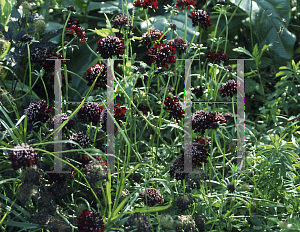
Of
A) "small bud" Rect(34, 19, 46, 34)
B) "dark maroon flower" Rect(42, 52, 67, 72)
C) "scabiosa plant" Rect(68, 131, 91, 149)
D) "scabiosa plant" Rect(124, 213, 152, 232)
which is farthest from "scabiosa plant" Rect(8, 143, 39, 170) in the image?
"small bud" Rect(34, 19, 46, 34)

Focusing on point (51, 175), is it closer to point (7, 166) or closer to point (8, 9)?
point (7, 166)

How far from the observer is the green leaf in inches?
74.5

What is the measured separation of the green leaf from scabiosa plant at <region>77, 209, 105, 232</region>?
153 centimetres

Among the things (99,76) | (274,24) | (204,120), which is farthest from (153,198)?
(274,24)

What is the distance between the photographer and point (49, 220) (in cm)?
87

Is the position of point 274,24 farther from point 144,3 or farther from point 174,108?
point 174,108

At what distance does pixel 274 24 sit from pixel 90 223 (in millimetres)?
1695

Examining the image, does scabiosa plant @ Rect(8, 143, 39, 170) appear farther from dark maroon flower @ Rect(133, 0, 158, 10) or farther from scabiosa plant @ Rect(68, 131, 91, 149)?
dark maroon flower @ Rect(133, 0, 158, 10)

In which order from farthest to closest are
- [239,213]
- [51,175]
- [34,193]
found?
[239,213], [51,175], [34,193]

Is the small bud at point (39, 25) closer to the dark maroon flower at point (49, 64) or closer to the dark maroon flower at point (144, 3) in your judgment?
the dark maroon flower at point (49, 64)

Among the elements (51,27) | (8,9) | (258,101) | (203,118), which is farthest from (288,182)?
(51,27)

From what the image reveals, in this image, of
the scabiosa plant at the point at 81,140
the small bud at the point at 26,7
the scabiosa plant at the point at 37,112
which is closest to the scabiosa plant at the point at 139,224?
the scabiosa plant at the point at 81,140

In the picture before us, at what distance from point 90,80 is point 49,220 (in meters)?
0.49

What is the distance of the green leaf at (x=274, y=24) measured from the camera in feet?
6.21
